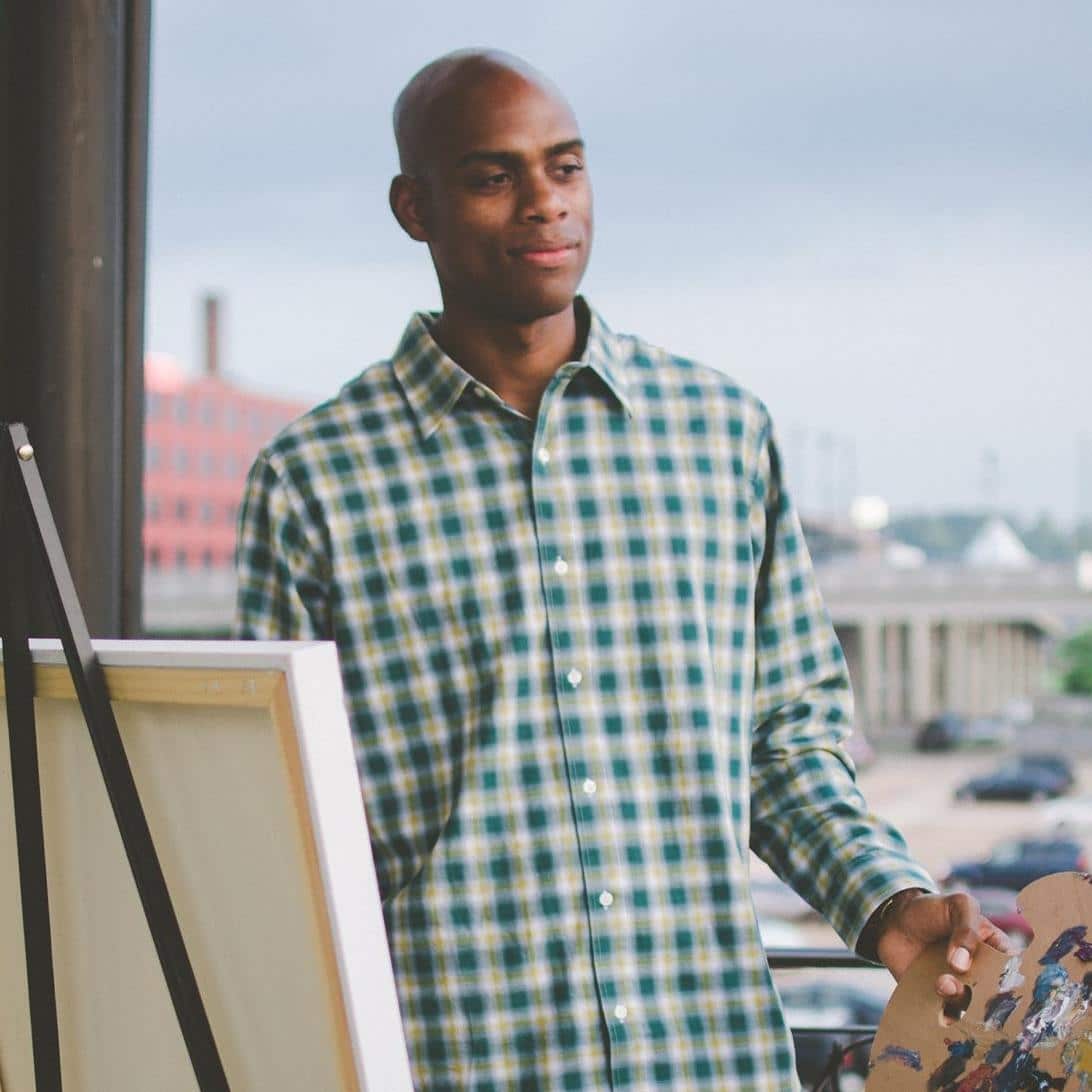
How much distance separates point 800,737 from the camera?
1.04m

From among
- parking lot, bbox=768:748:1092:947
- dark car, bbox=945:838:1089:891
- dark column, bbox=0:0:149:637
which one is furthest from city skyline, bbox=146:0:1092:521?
dark column, bbox=0:0:149:637

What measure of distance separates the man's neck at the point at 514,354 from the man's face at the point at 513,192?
0.03m

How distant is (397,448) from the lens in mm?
1050

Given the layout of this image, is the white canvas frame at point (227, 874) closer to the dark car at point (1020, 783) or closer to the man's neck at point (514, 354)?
the man's neck at point (514, 354)

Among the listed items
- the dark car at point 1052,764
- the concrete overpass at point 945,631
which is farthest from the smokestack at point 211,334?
the dark car at point 1052,764

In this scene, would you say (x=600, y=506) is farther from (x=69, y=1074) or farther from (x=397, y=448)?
(x=69, y=1074)

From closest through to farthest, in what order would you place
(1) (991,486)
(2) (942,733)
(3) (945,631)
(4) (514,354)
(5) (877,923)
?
(5) (877,923), (4) (514,354), (1) (991,486), (3) (945,631), (2) (942,733)

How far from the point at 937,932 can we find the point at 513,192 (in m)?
0.52

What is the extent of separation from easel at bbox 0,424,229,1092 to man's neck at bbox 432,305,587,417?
37 cm

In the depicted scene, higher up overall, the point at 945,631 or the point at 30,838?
the point at 30,838

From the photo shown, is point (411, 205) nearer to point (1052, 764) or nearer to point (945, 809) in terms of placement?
point (945, 809)

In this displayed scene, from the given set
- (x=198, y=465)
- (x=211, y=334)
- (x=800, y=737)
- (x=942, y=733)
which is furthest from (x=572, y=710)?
(x=211, y=334)

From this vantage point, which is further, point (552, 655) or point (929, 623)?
point (929, 623)

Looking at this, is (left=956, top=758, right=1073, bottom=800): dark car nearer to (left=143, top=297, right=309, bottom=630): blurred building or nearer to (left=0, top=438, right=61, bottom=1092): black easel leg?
(left=143, top=297, right=309, bottom=630): blurred building
